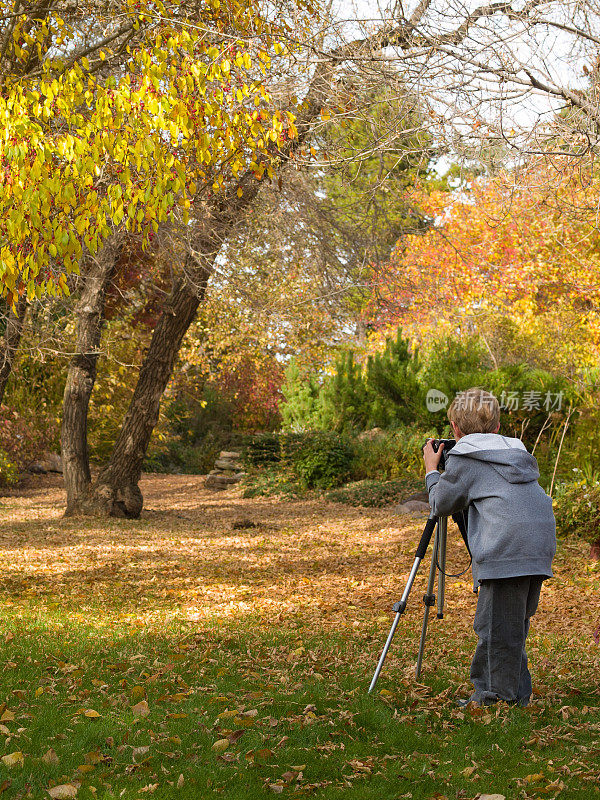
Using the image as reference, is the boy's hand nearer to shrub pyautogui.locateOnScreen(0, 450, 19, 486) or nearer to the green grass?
the green grass

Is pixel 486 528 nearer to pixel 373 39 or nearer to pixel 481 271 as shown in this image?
pixel 373 39

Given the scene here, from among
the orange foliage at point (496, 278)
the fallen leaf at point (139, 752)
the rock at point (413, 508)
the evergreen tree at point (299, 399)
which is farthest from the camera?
the orange foliage at point (496, 278)

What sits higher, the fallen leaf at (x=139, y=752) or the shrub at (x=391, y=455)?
the shrub at (x=391, y=455)

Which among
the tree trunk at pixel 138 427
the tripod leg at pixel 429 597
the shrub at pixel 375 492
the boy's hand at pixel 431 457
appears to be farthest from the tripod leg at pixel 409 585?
the shrub at pixel 375 492

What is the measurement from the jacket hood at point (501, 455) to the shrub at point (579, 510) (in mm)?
4374

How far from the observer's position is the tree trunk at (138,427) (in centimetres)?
1038

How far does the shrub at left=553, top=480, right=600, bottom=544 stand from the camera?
7.46 meters

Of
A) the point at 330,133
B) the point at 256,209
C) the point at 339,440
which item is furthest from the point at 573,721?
the point at 339,440

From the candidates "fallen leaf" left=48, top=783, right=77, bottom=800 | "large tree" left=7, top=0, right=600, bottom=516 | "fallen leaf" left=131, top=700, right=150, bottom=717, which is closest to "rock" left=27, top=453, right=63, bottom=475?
"large tree" left=7, top=0, right=600, bottom=516

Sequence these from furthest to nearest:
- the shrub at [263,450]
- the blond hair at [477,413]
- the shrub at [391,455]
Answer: the shrub at [263,450] → the shrub at [391,455] → the blond hair at [477,413]

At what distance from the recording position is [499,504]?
3381mm

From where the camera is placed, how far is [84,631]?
4.96m

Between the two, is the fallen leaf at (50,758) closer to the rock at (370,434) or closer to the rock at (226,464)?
the rock at (370,434)

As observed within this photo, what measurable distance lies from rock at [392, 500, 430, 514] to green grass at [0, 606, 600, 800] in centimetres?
568
